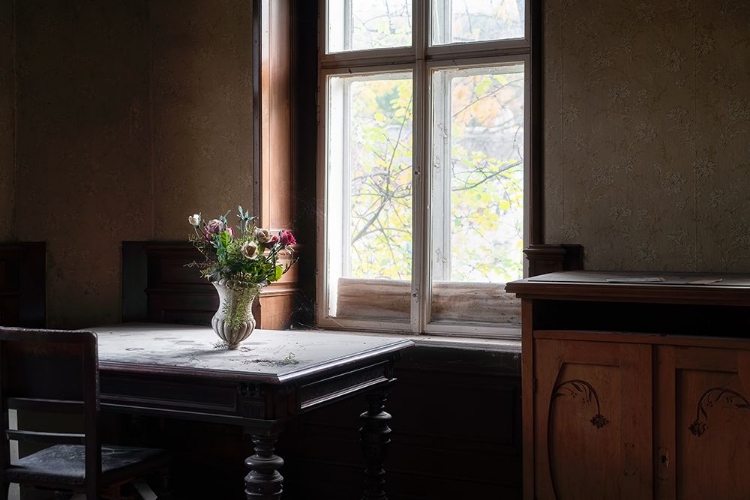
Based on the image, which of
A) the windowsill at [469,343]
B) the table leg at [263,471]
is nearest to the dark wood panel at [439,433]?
the windowsill at [469,343]

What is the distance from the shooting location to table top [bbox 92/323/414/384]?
2.62 m

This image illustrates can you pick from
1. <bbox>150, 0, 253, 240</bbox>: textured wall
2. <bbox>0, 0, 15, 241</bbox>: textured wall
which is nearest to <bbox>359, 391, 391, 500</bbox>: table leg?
<bbox>150, 0, 253, 240</bbox>: textured wall

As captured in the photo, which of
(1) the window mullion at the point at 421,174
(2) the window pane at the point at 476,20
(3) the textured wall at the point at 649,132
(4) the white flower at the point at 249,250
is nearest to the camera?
(4) the white flower at the point at 249,250

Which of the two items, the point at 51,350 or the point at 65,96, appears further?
the point at 65,96

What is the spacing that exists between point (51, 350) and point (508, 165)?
2.01 meters

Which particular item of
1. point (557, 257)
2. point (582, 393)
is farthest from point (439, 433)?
point (582, 393)

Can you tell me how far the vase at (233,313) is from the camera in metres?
3.04

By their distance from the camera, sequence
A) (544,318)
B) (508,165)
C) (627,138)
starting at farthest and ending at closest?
(508,165), (627,138), (544,318)

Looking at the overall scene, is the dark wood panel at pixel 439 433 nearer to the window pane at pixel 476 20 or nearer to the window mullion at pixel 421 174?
the window mullion at pixel 421 174

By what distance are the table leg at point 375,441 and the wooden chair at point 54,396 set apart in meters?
0.90

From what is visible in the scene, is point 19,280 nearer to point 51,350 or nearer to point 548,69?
point 51,350

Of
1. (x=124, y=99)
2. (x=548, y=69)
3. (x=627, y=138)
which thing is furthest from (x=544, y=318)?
(x=124, y=99)

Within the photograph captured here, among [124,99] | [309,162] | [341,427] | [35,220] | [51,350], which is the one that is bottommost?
[341,427]

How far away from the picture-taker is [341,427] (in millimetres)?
3783
